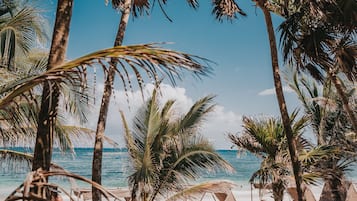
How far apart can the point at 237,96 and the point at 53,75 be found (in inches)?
1323

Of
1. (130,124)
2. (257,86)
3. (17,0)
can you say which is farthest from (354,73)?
(257,86)

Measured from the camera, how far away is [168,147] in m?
6.32

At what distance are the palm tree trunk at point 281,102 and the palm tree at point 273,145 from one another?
0.32 m

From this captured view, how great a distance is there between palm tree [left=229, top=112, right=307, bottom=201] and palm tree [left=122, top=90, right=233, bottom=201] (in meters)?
0.61

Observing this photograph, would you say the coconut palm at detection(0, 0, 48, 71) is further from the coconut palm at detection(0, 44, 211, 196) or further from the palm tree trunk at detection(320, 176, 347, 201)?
the palm tree trunk at detection(320, 176, 347, 201)

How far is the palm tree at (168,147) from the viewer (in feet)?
20.1

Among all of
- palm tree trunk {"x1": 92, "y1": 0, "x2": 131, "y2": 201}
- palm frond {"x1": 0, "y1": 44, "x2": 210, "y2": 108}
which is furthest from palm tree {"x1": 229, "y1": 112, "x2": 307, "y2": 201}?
palm frond {"x1": 0, "y1": 44, "x2": 210, "y2": 108}

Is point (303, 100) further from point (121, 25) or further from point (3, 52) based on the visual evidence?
point (3, 52)

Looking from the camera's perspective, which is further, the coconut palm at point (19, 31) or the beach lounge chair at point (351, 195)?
the beach lounge chair at point (351, 195)

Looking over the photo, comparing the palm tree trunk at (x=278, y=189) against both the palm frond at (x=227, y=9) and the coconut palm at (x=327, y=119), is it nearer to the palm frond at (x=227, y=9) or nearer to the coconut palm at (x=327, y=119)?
the coconut palm at (x=327, y=119)

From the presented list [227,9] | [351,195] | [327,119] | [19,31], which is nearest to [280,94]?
[227,9]

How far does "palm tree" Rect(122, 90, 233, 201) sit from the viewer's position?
612 centimetres

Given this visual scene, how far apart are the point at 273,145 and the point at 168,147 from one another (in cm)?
160

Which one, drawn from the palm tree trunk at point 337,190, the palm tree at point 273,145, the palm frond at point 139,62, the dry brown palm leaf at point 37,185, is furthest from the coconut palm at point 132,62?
the palm tree trunk at point 337,190
